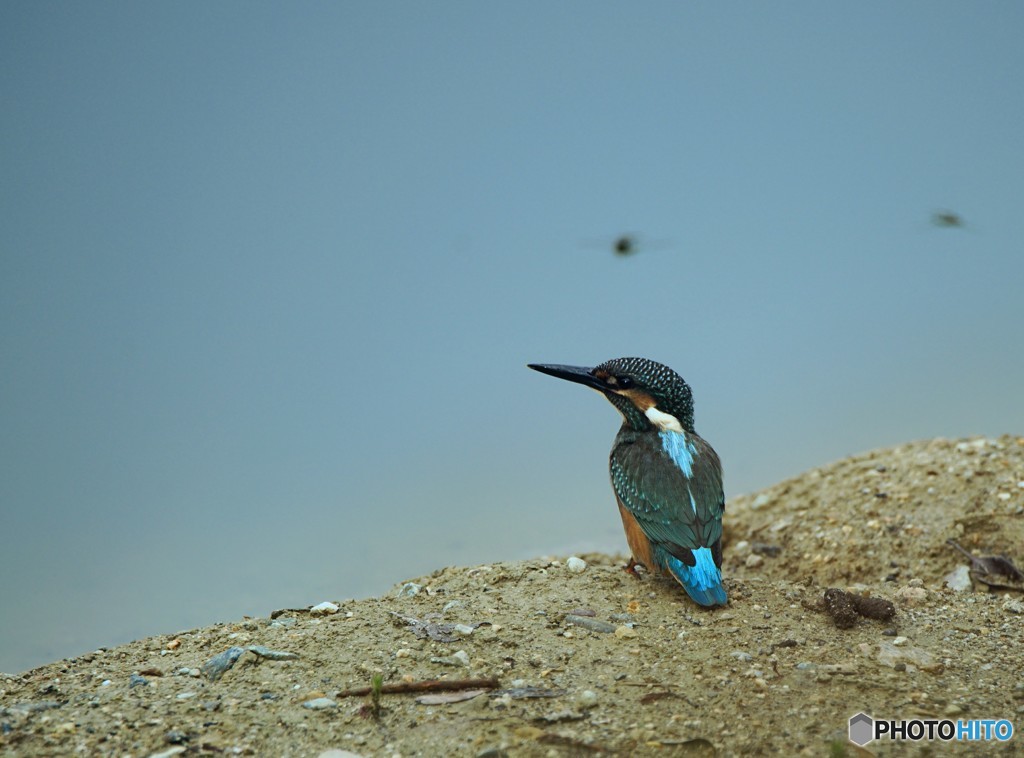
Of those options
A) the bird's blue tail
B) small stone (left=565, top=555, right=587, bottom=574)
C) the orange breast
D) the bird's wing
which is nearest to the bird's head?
the bird's wing

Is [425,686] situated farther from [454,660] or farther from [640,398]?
[640,398]

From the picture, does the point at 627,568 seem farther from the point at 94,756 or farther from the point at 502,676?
the point at 94,756

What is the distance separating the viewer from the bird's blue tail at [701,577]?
479cm

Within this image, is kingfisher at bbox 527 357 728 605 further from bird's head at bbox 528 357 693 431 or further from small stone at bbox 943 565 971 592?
small stone at bbox 943 565 971 592

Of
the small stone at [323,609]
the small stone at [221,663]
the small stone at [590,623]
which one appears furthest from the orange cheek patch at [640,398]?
the small stone at [221,663]

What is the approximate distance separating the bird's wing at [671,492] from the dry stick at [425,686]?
1489 mm

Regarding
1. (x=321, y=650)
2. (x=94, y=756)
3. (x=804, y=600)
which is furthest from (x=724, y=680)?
(x=94, y=756)

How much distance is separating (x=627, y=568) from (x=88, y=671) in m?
2.85

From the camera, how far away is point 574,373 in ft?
19.6

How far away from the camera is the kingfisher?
16.3 feet

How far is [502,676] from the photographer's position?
403 cm

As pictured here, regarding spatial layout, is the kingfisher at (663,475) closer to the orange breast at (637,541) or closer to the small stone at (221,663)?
the orange breast at (637,541)

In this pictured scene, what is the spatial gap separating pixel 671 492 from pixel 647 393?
2.48 feet

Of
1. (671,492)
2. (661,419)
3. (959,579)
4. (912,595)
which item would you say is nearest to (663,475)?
(671,492)
